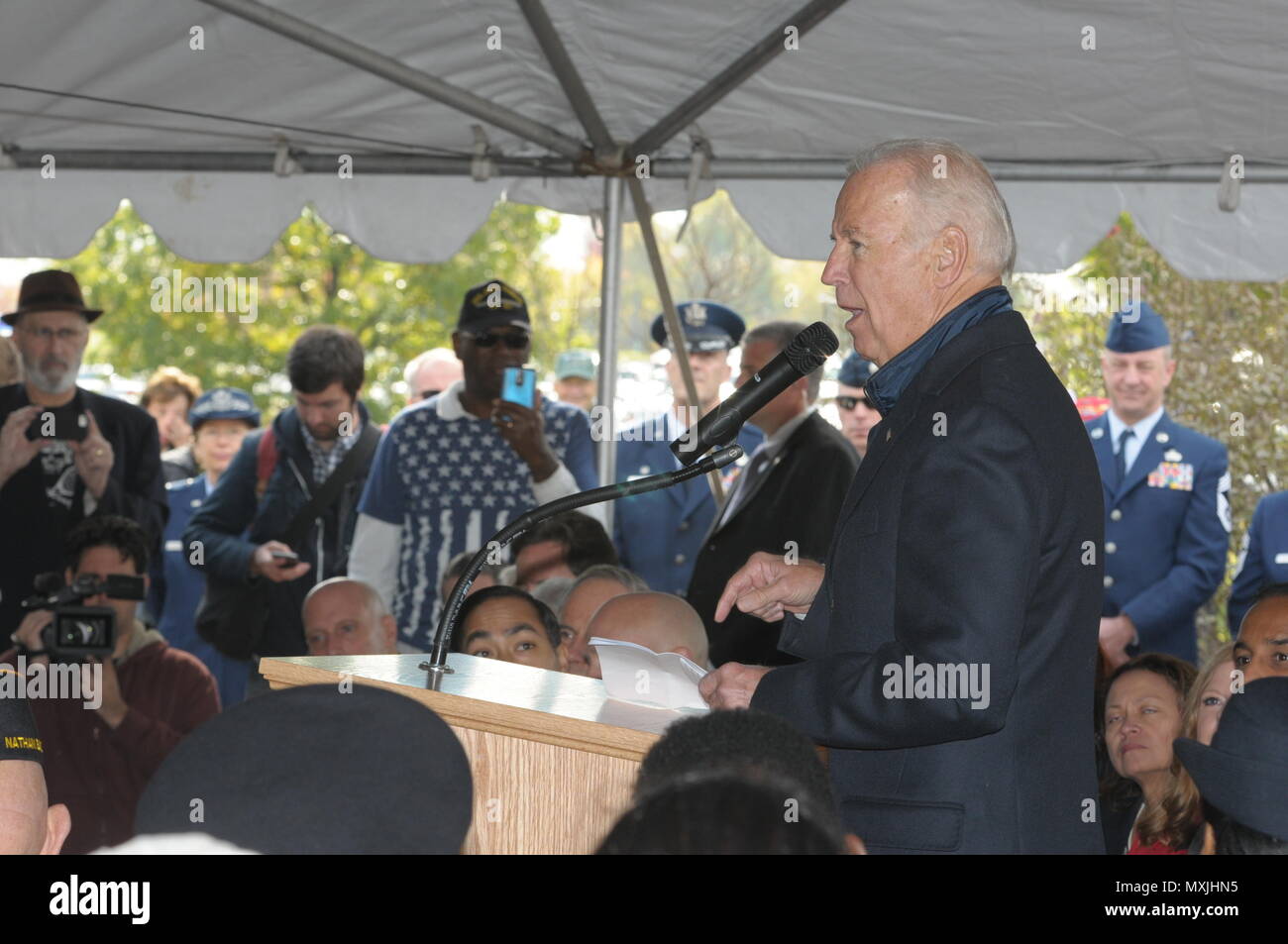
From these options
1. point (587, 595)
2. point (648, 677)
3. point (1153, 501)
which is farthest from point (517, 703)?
point (1153, 501)

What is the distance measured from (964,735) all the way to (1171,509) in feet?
14.1

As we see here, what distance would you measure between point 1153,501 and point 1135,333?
66 centimetres

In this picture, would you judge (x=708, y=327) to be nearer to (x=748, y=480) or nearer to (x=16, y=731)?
(x=748, y=480)

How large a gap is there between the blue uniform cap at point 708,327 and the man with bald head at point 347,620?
2371mm

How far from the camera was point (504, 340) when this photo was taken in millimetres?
5391

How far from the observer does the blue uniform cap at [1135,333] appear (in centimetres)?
604

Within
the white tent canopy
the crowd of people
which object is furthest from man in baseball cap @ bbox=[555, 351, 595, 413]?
the white tent canopy

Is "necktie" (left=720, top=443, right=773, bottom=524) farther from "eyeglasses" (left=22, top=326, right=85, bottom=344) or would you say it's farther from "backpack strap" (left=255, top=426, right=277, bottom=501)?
"eyeglasses" (left=22, top=326, right=85, bottom=344)

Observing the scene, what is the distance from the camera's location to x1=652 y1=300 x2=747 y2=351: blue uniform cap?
22.9ft

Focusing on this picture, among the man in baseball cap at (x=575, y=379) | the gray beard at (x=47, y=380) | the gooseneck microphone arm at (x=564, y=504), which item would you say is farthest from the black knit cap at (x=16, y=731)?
the man in baseball cap at (x=575, y=379)

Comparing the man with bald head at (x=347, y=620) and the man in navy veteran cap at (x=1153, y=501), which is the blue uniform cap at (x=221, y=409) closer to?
the man with bald head at (x=347, y=620)

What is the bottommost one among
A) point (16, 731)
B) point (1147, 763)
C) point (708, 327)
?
point (1147, 763)
